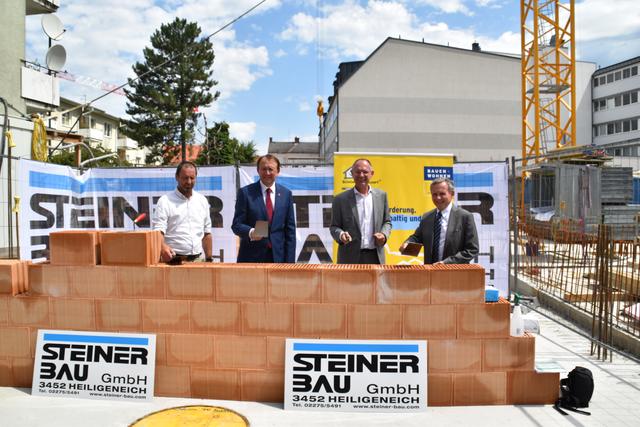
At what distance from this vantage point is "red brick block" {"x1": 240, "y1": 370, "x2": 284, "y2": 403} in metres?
3.47

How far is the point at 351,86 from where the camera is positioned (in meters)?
44.6

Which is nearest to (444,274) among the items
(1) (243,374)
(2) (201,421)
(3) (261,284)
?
(3) (261,284)

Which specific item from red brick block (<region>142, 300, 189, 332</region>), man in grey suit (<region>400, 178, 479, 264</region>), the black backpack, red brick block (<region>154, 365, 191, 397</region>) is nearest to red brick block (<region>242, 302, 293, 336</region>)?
red brick block (<region>142, 300, 189, 332</region>)

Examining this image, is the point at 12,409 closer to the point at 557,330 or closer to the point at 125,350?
the point at 125,350

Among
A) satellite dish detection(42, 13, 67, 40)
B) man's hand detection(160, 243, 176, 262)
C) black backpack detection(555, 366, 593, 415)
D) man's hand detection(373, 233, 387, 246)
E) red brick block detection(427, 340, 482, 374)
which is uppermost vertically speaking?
satellite dish detection(42, 13, 67, 40)

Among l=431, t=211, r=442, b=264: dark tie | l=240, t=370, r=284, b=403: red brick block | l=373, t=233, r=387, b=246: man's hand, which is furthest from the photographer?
l=373, t=233, r=387, b=246: man's hand

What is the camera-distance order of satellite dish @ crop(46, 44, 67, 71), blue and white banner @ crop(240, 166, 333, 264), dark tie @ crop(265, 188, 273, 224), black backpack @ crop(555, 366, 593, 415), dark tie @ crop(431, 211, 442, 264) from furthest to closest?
satellite dish @ crop(46, 44, 67, 71)
blue and white banner @ crop(240, 166, 333, 264)
dark tie @ crop(265, 188, 273, 224)
dark tie @ crop(431, 211, 442, 264)
black backpack @ crop(555, 366, 593, 415)

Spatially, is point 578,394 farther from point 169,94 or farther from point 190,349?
point 169,94

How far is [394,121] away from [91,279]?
143 ft

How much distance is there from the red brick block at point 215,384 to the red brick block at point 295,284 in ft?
Result: 2.25

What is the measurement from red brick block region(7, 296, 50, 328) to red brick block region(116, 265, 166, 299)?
2.17 ft

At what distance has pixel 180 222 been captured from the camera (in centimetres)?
442

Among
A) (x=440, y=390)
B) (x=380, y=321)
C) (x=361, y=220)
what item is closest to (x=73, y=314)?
(x=380, y=321)

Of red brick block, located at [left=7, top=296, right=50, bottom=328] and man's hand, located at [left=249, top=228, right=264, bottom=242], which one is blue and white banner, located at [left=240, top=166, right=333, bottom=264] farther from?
red brick block, located at [left=7, top=296, right=50, bottom=328]
